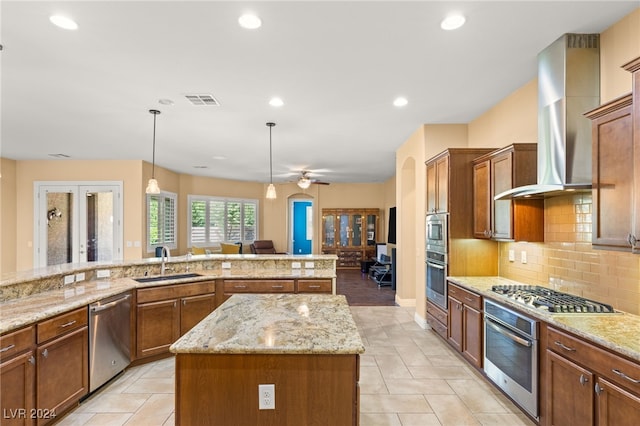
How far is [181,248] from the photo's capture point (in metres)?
8.67

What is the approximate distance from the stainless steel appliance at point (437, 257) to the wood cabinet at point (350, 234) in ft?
19.3

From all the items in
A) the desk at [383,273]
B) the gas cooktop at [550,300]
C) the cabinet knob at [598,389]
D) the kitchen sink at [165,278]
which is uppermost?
the gas cooktop at [550,300]

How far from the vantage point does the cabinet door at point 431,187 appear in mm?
4230

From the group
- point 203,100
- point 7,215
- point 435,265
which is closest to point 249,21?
point 203,100

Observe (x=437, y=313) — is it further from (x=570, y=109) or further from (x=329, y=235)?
(x=329, y=235)

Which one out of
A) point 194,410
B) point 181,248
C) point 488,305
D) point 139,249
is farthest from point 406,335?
point 181,248

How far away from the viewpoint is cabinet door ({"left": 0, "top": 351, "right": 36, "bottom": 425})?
204 cm

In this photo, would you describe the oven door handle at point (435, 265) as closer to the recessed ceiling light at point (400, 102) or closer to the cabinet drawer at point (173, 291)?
the recessed ceiling light at point (400, 102)

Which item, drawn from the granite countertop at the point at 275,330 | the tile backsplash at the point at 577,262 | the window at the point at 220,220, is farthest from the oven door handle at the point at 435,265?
the window at the point at 220,220

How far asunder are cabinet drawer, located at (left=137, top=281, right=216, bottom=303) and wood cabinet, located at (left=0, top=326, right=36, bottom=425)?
1204 mm

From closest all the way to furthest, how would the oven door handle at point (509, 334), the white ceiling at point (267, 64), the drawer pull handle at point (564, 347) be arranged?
the drawer pull handle at point (564, 347), the white ceiling at point (267, 64), the oven door handle at point (509, 334)

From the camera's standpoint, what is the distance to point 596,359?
1.79 meters

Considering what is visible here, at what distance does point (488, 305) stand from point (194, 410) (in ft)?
8.28

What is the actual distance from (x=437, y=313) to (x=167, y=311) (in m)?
3.25
